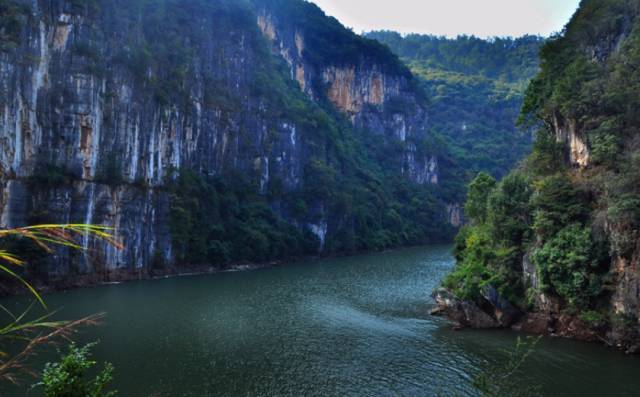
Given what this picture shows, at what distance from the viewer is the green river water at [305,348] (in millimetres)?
18922

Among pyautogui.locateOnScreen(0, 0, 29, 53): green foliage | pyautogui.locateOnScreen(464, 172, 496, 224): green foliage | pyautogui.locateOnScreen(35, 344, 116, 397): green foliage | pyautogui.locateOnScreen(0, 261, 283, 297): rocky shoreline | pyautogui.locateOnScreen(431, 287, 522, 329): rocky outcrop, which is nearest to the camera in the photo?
pyautogui.locateOnScreen(35, 344, 116, 397): green foliage

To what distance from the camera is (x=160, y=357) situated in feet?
72.4

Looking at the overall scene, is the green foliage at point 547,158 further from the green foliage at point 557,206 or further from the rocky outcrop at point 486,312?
the rocky outcrop at point 486,312

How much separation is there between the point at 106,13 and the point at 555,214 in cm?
4521

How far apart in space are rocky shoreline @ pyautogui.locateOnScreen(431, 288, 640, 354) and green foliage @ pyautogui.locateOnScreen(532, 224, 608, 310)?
3.76 ft

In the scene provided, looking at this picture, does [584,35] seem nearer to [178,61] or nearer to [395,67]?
[178,61]

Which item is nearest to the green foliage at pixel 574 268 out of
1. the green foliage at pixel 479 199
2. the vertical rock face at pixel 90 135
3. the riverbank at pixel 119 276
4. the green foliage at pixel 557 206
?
the green foliage at pixel 557 206

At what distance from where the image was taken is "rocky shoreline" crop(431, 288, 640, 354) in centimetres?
2262

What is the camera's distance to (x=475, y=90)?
440 feet

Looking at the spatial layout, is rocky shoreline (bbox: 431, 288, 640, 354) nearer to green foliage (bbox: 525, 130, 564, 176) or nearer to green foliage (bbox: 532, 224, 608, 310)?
green foliage (bbox: 532, 224, 608, 310)

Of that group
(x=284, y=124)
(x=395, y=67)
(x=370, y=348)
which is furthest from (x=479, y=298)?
(x=395, y=67)

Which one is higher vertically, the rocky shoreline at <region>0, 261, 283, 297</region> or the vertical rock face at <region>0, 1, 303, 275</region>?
the vertical rock face at <region>0, 1, 303, 275</region>

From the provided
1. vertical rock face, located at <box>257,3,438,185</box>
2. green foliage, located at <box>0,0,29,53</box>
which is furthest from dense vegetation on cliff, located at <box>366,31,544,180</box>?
green foliage, located at <box>0,0,29,53</box>

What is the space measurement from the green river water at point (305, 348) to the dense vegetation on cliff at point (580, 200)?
98.2 inches
